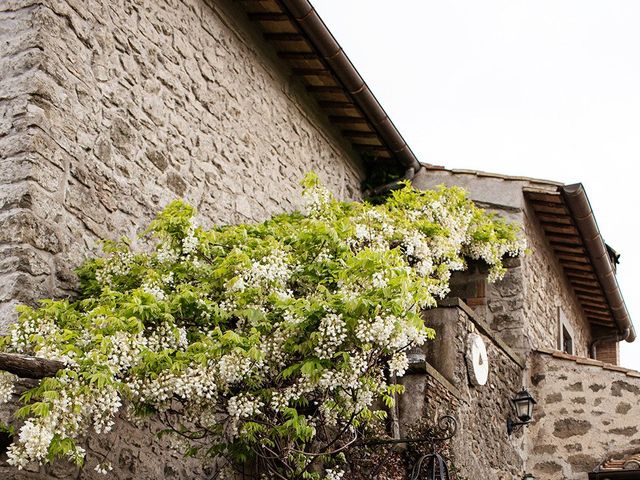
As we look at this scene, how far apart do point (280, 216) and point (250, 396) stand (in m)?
2.77

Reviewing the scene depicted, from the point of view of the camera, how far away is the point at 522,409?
9047 mm

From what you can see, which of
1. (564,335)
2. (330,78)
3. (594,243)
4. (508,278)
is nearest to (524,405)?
(508,278)

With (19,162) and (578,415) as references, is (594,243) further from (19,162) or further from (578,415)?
(19,162)

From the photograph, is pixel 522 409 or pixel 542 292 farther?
pixel 542 292

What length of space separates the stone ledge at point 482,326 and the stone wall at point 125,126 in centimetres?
166

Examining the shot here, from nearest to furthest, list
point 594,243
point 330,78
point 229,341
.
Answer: point 229,341 < point 330,78 < point 594,243

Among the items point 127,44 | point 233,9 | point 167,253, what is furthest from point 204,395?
point 233,9

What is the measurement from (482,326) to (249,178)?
241 centimetres

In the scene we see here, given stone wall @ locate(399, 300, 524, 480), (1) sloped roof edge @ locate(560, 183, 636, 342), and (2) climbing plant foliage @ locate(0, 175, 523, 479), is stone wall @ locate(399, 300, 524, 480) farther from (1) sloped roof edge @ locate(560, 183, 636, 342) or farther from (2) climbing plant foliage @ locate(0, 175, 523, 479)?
(1) sloped roof edge @ locate(560, 183, 636, 342)

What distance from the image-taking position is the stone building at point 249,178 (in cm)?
577

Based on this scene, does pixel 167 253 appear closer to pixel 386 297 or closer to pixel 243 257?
pixel 243 257

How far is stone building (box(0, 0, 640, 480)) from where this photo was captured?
18.9 feet

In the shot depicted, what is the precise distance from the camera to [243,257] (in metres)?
5.64

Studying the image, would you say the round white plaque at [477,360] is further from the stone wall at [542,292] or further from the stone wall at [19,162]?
the stone wall at [19,162]
